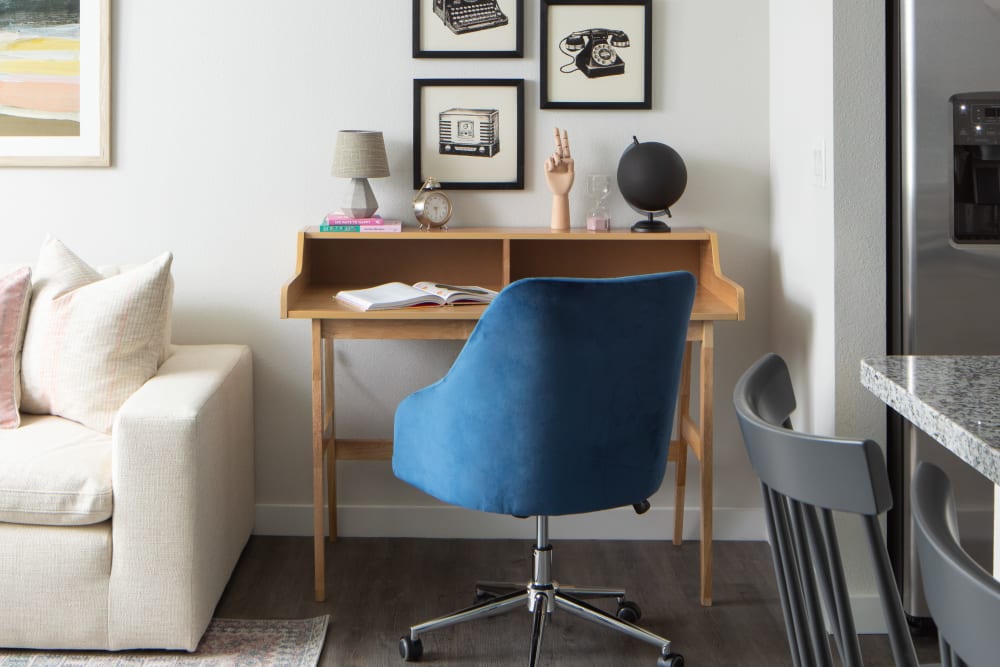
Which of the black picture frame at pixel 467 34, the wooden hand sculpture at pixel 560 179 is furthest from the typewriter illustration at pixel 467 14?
the wooden hand sculpture at pixel 560 179

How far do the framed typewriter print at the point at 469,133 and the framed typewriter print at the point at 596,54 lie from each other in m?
0.12

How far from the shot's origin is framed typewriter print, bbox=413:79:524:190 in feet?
10.0

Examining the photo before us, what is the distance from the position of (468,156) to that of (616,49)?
0.53 meters

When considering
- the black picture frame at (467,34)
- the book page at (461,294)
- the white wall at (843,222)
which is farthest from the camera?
the black picture frame at (467,34)

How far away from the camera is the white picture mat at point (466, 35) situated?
3.03 m

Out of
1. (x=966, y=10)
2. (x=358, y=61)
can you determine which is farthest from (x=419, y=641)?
(x=966, y=10)

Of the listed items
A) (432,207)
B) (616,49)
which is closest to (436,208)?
(432,207)

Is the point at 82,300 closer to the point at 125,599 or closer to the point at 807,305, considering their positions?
the point at 125,599

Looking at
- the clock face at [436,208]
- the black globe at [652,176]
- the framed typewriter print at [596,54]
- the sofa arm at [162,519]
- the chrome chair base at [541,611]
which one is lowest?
the chrome chair base at [541,611]

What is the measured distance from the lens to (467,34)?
3.03 metres

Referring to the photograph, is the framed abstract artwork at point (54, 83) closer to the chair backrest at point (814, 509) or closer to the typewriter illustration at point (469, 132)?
the typewriter illustration at point (469, 132)

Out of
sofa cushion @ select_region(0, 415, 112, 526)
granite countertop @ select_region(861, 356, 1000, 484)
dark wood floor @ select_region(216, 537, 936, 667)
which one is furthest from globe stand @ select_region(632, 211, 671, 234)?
granite countertop @ select_region(861, 356, 1000, 484)

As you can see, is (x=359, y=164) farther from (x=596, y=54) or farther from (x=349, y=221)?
(x=596, y=54)

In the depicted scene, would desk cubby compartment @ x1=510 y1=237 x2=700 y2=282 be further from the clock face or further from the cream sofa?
the cream sofa
